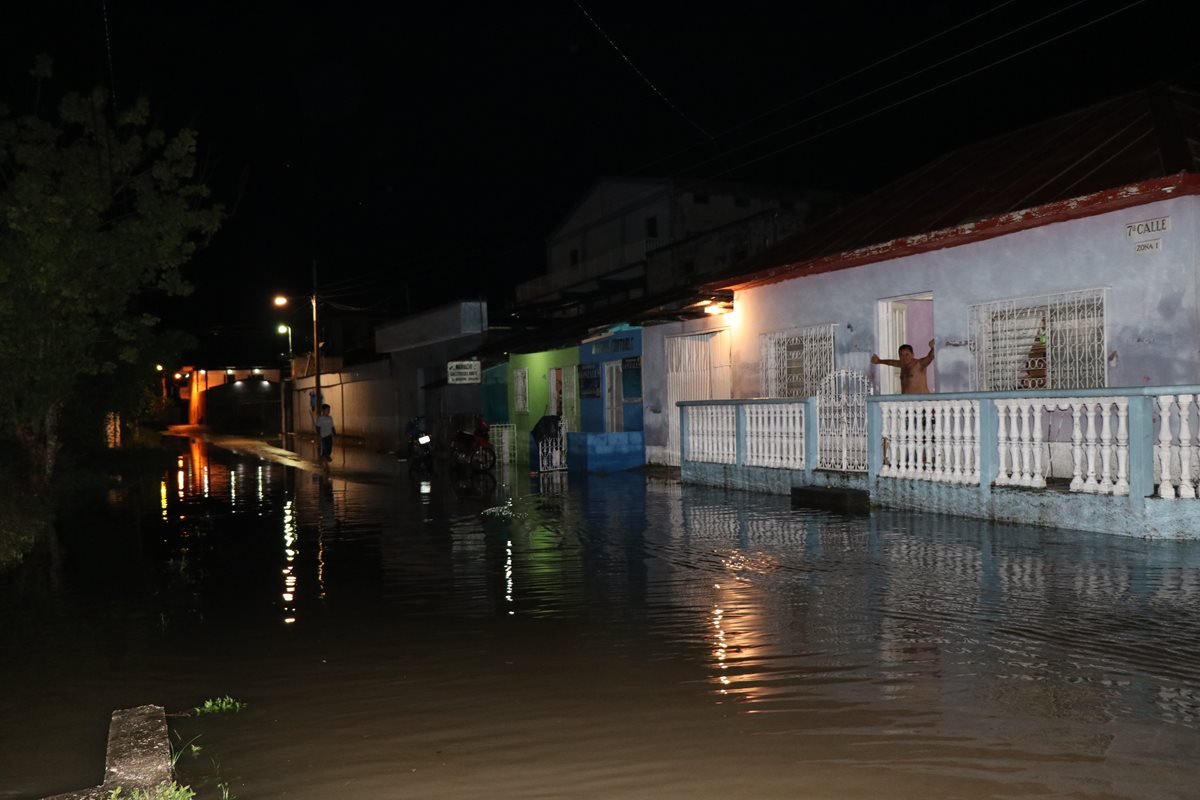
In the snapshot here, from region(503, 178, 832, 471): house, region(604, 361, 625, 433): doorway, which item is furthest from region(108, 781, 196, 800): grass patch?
region(604, 361, 625, 433): doorway

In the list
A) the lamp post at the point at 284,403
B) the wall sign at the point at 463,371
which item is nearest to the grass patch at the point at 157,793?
the wall sign at the point at 463,371

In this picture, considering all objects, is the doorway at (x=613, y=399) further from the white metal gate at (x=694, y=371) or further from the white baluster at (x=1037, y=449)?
the white baluster at (x=1037, y=449)

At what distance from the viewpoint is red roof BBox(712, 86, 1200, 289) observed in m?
11.4

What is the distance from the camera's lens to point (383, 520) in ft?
46.4

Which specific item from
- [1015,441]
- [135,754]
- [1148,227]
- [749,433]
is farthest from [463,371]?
[135,754]

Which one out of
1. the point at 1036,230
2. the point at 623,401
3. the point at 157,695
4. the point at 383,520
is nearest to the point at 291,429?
the point at 623,401

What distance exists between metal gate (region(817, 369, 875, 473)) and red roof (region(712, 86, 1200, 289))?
1.91 metres

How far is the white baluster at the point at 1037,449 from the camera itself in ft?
35.9

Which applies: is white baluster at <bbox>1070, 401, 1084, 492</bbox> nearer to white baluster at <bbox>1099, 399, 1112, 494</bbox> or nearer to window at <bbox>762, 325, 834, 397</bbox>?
white baluster at <bbox>1099, 399, 1112, 494</bbox>

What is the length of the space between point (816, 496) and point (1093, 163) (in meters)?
5.14

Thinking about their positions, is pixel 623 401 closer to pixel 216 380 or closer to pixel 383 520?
pixel 383 520

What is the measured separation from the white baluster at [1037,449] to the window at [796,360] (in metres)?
5.63

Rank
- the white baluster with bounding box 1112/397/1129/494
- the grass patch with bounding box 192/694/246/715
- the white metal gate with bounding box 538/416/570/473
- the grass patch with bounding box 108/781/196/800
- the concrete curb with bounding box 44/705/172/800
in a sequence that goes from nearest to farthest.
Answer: the grass patch with bounding box 108/781/196/800 < the concrete curb with bounding box 44/705/172/800 < the grass patch with bounding box 192/694/246/715 < the white baluster with bounding box 1112/397/1129/494 < the white metal gate with bounding box 538/416/570/473

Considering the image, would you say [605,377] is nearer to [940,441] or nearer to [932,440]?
[932,440]
